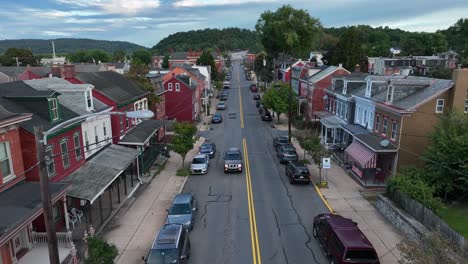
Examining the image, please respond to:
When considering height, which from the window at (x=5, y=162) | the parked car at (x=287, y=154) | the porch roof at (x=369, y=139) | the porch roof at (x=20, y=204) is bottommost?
the parked car at (x=287, y=154)

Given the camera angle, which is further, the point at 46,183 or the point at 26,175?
the point at 26,175

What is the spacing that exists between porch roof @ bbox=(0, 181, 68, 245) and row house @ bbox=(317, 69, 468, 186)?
22704mm

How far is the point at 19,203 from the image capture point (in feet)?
49.5

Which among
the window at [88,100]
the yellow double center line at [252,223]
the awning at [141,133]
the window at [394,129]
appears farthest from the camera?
the awning at [141,133]

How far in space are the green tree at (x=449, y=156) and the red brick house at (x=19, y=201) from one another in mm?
21635

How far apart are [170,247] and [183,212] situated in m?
5.33

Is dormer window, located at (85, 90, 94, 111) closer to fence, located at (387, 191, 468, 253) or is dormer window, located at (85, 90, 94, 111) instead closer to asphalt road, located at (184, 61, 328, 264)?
asphalt road, located at (184, 61, 328, 264)

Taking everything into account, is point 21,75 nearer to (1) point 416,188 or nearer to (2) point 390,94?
(2) point 390,94

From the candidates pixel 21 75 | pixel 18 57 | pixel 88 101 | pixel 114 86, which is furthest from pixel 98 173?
pixel 18 57

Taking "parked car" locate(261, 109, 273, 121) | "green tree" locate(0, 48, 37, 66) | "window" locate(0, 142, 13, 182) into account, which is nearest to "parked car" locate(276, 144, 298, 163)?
"parked car" locate(261, 109, 273, 121)

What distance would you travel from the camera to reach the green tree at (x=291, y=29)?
85562 mm

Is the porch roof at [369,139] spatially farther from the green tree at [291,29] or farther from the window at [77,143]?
the green tree at [291,29]

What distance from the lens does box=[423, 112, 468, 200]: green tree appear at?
71.2 feet

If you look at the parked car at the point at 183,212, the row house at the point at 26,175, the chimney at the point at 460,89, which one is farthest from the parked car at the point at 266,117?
the row house at the point at 26,175
